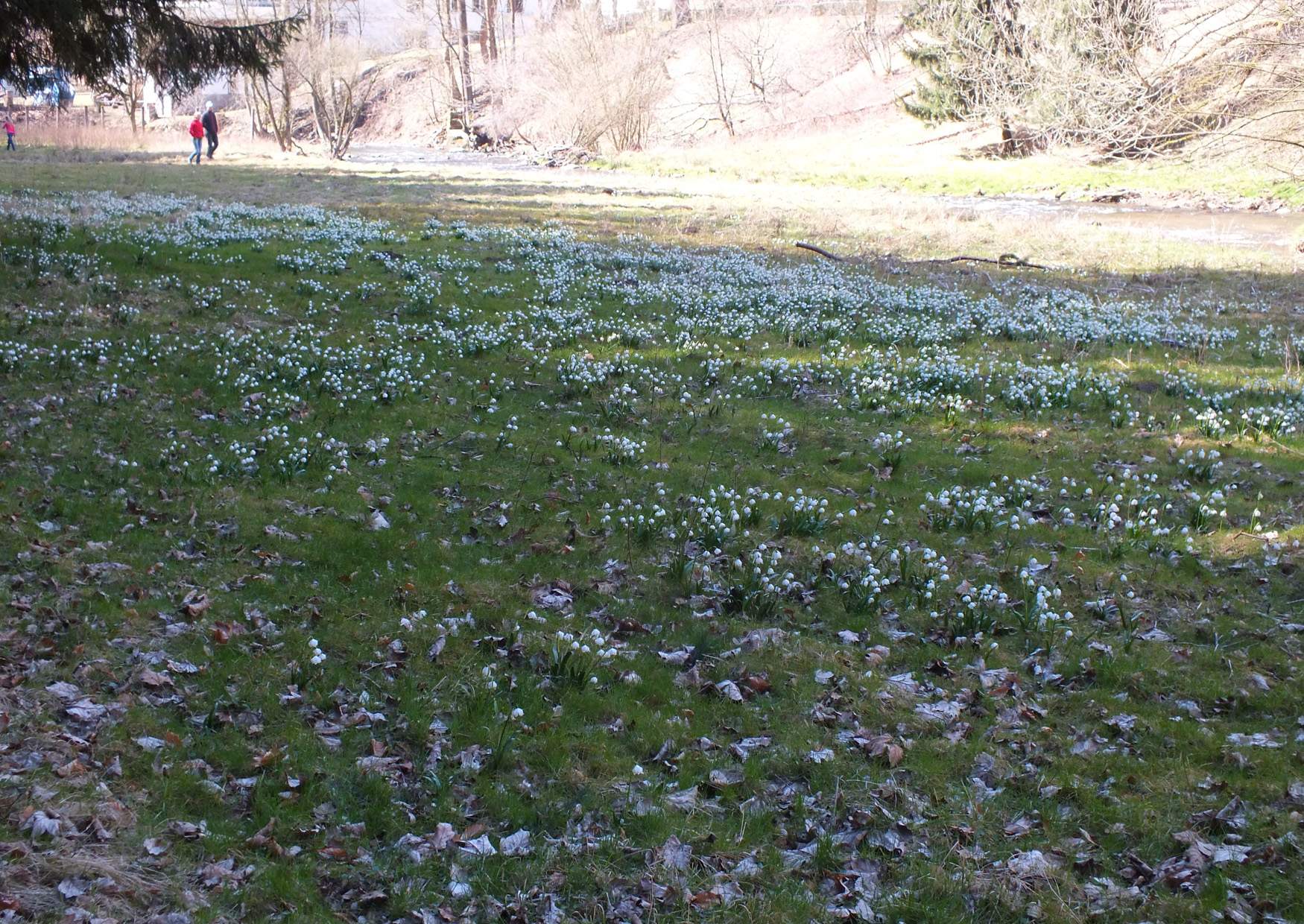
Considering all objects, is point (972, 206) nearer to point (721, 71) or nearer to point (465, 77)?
point (721, 71)

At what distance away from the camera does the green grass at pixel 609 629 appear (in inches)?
191

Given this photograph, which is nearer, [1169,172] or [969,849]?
[969,849]

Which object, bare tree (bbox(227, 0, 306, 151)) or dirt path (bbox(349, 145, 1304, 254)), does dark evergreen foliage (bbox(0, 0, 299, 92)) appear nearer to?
dirt path (bbox(349, 145, 1304, 254))

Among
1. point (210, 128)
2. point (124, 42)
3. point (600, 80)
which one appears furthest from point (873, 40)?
point (124, 42)

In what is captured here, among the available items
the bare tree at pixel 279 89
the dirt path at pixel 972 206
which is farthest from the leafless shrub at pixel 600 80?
the bare tree at pixel 279 89

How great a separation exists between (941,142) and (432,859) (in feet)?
183

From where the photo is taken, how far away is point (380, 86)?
9875 cm

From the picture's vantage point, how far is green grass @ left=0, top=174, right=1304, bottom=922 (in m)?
4.84

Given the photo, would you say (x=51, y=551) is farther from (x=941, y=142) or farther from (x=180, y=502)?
(x=941, y=142)

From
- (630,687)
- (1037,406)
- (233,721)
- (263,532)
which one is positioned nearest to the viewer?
(233,721)

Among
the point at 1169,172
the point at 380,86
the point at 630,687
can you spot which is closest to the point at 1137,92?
the point at 630,687

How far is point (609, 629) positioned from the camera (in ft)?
23.4

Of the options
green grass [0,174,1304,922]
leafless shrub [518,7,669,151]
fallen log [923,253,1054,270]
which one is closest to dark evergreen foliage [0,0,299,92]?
green grass [0,174,1304,922]

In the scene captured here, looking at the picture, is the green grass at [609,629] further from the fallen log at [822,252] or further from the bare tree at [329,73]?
the bare tree at [329,73]
